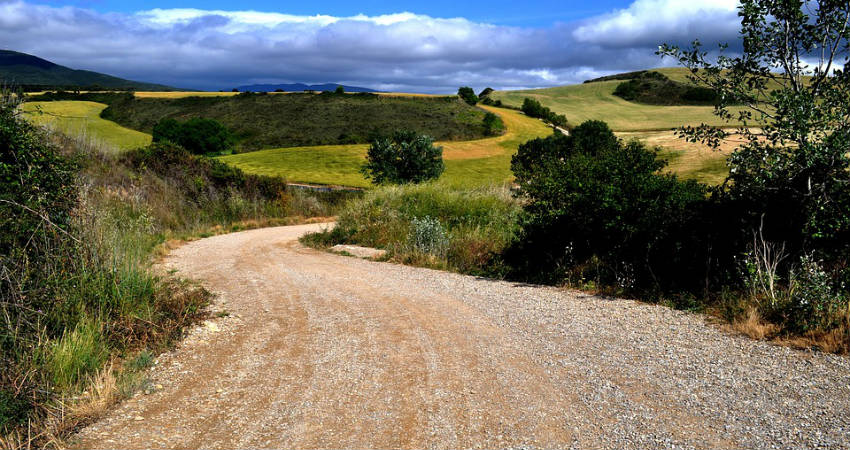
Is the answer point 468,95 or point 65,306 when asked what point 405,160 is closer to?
point 65,306

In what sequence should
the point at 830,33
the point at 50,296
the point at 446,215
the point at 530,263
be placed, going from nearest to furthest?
the point at 50,296 < the point at 830,33 < the point at 530,263 < the point at 446,215

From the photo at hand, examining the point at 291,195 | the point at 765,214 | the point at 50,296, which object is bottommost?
the point at 291,195

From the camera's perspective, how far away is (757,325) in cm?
753

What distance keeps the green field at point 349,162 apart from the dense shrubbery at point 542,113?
45.4 feet

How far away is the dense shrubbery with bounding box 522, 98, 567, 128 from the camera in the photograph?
302ft

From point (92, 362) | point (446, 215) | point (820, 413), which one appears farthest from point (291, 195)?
point (820, 413)

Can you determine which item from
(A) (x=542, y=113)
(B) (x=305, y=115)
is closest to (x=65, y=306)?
(B) (x=305, y=115)

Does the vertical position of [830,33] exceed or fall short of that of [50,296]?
it exceeds it

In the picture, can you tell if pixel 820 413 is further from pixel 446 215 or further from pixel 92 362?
pixel 446 215

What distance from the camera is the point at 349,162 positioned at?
65.9 meters

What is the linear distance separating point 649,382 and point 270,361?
413 centimetres

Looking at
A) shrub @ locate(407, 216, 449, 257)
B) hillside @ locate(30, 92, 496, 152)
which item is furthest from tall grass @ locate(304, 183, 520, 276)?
hillside @ locate(30, 92, 496, 152)

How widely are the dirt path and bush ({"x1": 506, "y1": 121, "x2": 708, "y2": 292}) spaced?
→ 113cm

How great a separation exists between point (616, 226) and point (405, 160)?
25.4 metres
